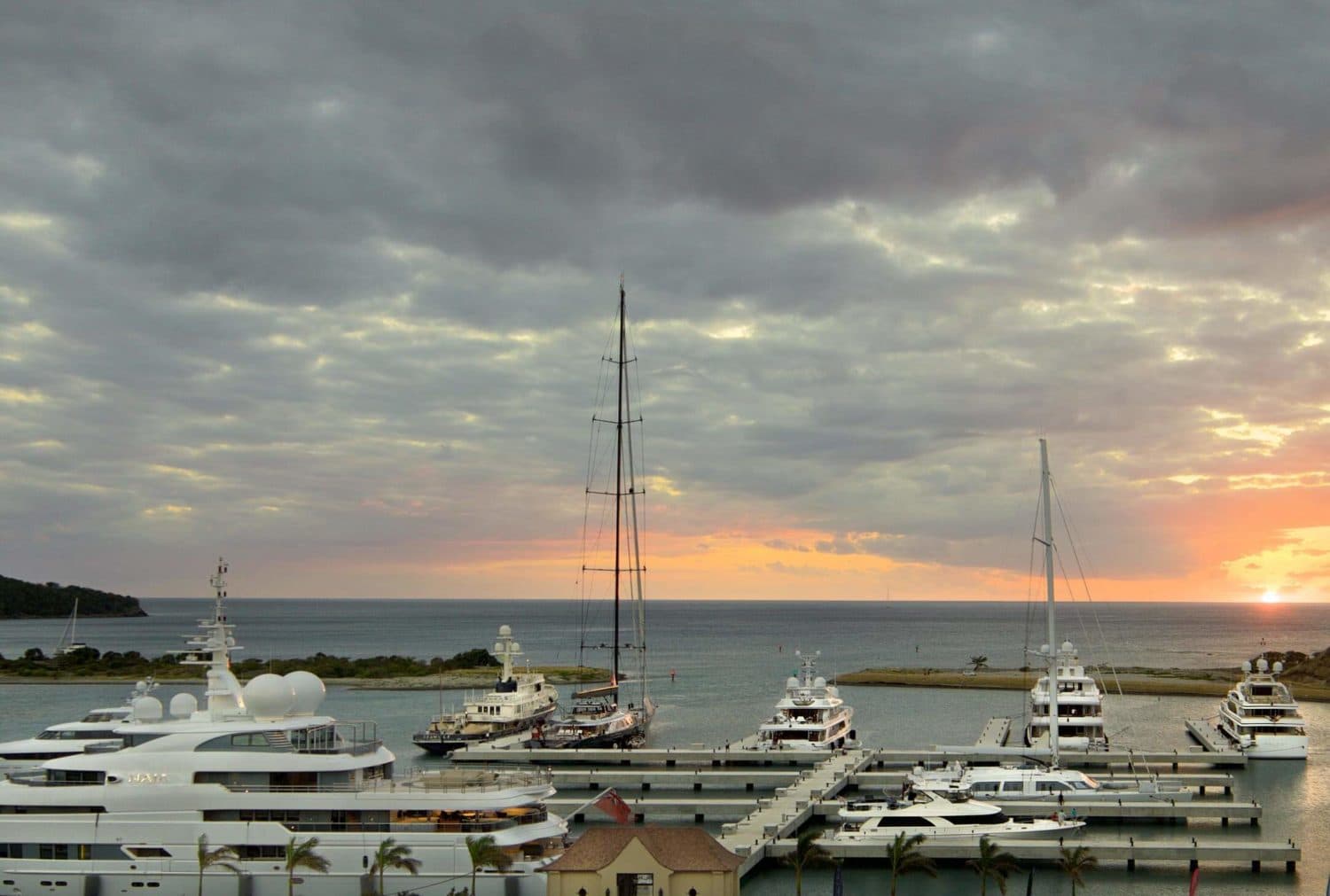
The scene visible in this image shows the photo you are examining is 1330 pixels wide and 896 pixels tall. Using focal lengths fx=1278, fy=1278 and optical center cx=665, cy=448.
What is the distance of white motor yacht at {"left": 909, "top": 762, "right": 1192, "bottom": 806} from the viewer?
159ft

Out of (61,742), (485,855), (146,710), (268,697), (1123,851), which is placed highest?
(268,697)

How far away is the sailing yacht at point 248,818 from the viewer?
113 ft

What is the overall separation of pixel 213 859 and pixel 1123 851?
90.4ft

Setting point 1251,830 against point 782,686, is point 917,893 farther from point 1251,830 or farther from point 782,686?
point 782,686

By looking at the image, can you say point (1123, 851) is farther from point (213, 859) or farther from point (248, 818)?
point (213, 859)

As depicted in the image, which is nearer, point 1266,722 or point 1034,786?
point 1034,786

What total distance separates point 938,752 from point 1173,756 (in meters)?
10.9

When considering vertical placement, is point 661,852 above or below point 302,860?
above

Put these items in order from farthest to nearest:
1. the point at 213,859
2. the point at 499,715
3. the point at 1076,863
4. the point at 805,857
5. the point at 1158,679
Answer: the point at 1158,679, the point at 499,715, the point at 805,857, the point at 1076,863, the point at 213,859

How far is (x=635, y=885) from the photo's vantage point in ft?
105

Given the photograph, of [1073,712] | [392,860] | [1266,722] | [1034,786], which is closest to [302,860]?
[392,860]

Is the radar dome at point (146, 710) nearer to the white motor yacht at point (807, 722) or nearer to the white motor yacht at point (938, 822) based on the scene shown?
the white motor yacht at point (938, 822)

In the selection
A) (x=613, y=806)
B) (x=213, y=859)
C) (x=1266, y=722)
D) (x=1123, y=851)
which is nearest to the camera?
(x=213, y=859)

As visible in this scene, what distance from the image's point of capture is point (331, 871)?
34312mm
